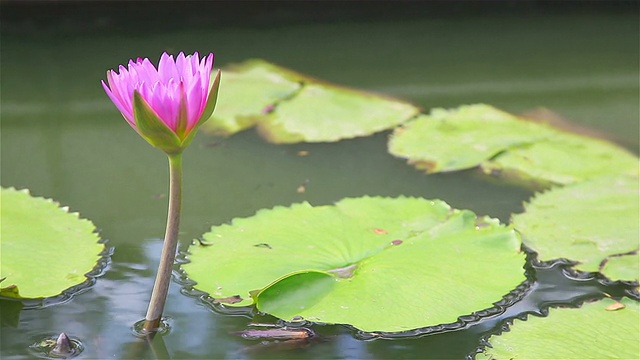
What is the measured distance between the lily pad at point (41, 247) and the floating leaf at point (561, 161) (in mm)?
708

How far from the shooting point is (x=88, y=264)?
3.47 ft

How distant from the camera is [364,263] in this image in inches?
40.6

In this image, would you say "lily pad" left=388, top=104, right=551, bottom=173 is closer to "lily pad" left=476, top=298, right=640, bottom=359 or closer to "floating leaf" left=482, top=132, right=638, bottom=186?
"floating leaf" left=482, top=132, right=638, bottom=186

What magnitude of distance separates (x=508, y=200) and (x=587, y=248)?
0.21m

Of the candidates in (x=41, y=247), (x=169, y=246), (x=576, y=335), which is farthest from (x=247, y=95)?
(x=576, y=335)

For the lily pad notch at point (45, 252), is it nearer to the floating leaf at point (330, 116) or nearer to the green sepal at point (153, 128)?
the green sepal at point (153, 128)

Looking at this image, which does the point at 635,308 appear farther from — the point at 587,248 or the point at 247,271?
the point at 247,271

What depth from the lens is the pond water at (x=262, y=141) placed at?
37.9 inches

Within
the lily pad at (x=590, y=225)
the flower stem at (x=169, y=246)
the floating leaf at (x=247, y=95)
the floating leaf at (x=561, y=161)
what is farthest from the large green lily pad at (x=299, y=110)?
the flower stem at (x=169, y=246)

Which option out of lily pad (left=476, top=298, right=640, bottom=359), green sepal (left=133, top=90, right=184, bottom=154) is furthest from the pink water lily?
lily pad (left=476, top=298, right=640, bottom=359)

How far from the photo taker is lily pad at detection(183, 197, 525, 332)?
95 centimetres

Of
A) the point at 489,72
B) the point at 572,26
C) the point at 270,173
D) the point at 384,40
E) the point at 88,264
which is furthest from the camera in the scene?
the point at 572,26

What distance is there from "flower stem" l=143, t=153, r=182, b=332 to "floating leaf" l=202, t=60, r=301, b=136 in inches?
26.5

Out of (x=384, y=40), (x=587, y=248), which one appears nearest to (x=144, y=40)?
(x=384, y=40)
